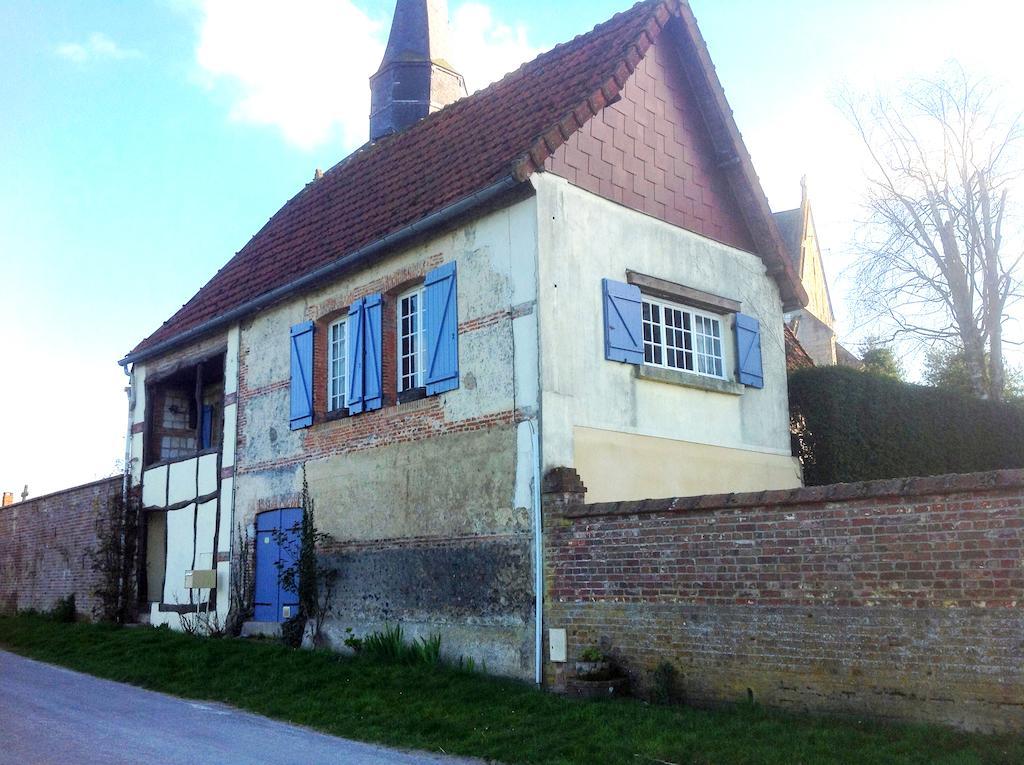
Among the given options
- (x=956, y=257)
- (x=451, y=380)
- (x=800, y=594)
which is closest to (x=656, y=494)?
(x=451, y=380)

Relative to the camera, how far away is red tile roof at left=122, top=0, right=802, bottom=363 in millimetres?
11492

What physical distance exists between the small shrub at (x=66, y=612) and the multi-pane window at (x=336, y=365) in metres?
8.37

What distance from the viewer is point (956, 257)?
20.5 meters

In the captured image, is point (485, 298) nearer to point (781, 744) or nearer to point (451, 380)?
point (451, 380)

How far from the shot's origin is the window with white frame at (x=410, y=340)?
12.4 metres

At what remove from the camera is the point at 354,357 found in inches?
512

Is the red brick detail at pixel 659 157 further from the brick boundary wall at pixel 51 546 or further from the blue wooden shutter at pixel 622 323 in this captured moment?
the brick boundary wall at pixel 51 546

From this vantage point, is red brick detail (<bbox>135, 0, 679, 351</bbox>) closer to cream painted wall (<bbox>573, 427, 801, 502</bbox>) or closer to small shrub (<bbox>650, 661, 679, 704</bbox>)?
cream painted wall (<bbox>573, 427, 801, 502</bbox>)

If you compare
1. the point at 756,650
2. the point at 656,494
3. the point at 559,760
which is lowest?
the point at 559,760

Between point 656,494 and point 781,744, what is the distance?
15.3ft

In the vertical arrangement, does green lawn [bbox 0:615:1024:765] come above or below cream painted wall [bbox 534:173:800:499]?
below

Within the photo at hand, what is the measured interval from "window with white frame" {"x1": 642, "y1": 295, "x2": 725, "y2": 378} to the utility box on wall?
767 centimetres

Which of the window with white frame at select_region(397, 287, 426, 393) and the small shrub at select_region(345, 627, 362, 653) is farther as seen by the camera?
the window with white frame at select_region(397, 287, 426, 393)

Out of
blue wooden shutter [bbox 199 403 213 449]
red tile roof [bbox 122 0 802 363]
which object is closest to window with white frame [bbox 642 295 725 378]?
red tile roof [bbox 122 0 802 363]
